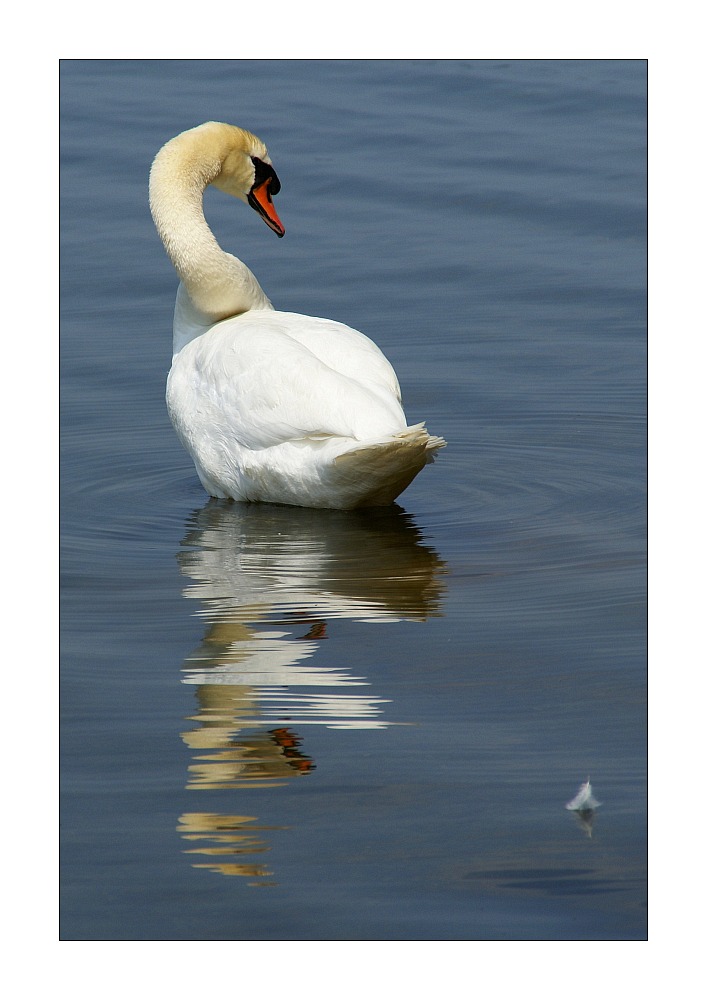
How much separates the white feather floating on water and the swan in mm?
2146

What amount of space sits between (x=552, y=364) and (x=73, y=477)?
2950 mm

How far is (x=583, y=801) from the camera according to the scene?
4.27 m

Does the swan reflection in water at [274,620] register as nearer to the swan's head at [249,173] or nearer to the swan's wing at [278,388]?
the swan's wing at [278,388]

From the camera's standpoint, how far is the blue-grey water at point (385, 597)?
4.01m

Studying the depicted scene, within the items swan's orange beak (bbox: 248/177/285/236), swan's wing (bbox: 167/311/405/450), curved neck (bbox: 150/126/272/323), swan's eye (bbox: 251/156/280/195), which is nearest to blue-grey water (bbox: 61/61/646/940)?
swan's wing (bbox: 167/311/405/450)

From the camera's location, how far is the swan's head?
26.7 feet

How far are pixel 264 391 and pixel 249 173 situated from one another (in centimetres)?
193

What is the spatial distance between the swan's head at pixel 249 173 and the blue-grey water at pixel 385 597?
47.9 inches

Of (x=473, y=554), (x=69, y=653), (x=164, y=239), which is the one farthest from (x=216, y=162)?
(x=69, y=653)

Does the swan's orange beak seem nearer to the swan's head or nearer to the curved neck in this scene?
the swan's head

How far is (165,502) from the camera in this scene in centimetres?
723

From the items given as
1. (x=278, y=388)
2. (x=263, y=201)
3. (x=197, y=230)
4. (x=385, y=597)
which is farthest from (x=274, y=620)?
(x=263, y=201)

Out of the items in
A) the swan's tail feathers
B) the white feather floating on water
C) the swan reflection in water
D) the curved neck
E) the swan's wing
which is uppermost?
the curved neck

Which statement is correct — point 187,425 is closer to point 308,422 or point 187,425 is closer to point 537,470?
point 308,422
